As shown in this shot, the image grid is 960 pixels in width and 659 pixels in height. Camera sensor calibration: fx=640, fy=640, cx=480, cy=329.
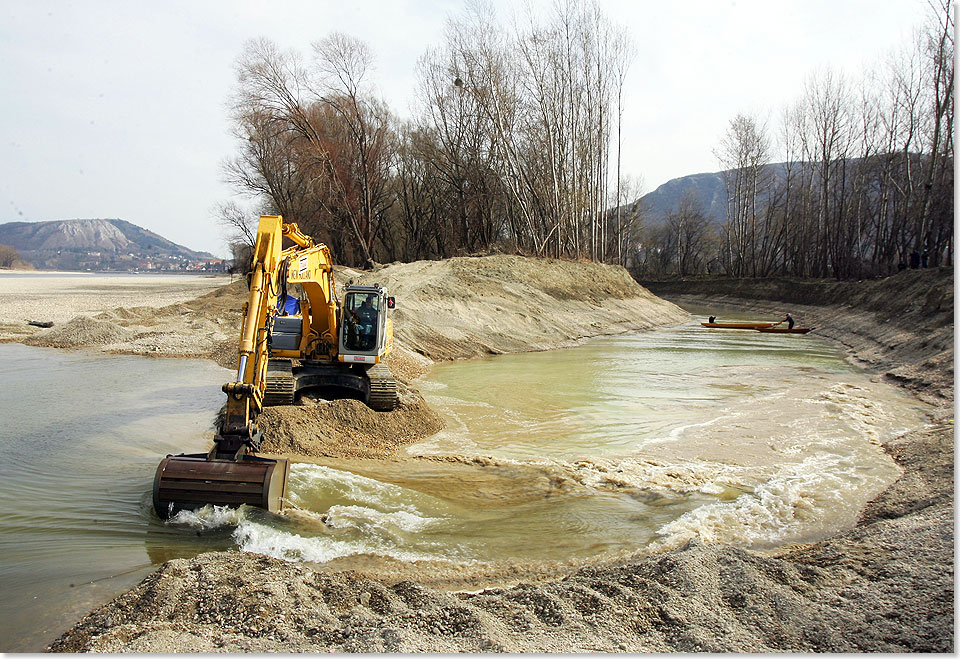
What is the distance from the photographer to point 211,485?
639 centimetres

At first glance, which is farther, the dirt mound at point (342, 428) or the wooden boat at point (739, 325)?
the wooden boat at point (739, 325)

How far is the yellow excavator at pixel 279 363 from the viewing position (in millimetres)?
6406

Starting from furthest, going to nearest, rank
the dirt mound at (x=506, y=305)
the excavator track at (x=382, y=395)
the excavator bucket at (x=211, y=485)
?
the dirt mound at (x=506, y=305)
the excavator track at (x=382, y=395)
the excavator bucket at (x=211, y=485)

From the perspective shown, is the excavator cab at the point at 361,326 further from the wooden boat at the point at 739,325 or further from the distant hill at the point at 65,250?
the distant hill at the point at 65,250

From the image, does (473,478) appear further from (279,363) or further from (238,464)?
(279,363)

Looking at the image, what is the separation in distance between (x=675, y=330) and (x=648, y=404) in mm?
19581

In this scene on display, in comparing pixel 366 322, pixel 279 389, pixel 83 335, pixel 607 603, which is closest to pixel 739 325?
pixel 366 322

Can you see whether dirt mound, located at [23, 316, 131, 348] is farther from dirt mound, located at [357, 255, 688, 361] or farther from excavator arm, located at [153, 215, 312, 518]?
excavator arm, located at [153, 215, 312, 518]

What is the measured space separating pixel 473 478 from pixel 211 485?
11.4 ft

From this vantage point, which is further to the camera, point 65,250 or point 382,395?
point 65,250

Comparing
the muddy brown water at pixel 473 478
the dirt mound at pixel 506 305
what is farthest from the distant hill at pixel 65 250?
the muddy brown water at pixel 473 478

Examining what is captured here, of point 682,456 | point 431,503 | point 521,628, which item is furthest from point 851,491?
point 521,628

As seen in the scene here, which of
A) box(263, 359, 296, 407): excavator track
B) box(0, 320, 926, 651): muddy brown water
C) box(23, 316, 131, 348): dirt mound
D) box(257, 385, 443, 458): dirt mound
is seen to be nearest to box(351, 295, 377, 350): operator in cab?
box(257, 385, 443, 458): dirt mound

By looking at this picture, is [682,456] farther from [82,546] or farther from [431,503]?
[82,546]
